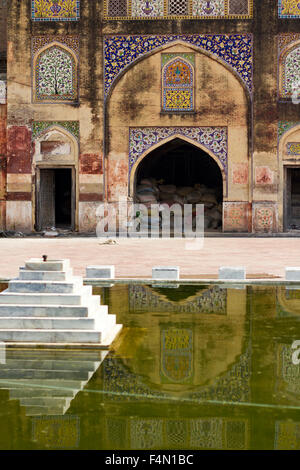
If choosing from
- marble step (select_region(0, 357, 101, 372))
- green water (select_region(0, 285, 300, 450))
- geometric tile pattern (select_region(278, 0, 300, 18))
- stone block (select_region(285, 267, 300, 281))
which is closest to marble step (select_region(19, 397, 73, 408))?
green water (select_region(0, 285, 300, 450))

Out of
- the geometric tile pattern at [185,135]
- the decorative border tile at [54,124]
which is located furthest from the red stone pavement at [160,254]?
the decorative border tile at [54,124]

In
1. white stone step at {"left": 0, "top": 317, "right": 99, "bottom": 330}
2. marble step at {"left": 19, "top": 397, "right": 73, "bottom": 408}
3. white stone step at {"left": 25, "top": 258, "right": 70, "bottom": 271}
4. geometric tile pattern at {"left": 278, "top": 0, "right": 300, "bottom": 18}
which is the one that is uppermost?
geometric tile pattern at {"left": 278, "top": 0, "right": 300, "bottom": 18}

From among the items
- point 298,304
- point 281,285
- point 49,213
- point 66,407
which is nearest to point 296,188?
point 49,213

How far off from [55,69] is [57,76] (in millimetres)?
200

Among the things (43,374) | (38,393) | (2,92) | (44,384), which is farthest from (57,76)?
(38,393)

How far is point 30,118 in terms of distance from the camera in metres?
18.5

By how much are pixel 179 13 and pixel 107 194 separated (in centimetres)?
541

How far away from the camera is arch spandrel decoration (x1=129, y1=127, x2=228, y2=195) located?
60.2 ft

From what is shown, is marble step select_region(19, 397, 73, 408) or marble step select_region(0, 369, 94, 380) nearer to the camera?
marble step select_region(19, 397, 73, 408)

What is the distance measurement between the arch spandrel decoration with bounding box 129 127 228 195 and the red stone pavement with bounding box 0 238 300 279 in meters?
3.09

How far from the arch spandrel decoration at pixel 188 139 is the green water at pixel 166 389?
1242cm

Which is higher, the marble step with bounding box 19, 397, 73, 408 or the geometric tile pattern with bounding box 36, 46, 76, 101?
the geometric tile pattern with bounding box 36, 46, 76, 101

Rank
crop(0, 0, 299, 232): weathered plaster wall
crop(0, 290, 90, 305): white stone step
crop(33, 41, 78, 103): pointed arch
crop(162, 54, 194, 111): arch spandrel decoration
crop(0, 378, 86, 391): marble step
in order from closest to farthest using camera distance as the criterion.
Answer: crop(0, 378, 86, 391): marble step < crop(0, 290, 90, 305): white stone step < crop(0, 0, 299, 232): weathered plaster wall < crop(162, 54, 194, 111): arch spandrel decoration < crop(33, 41, 78, 103): pointed arch

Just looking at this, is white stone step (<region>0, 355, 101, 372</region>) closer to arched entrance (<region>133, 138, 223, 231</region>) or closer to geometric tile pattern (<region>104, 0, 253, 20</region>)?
arched entrance (<region>133, 138, 223, 231</region>)
